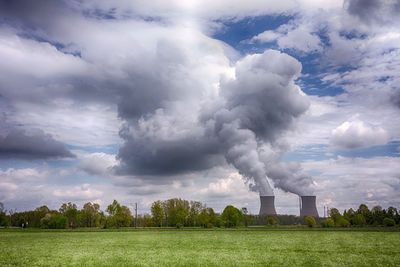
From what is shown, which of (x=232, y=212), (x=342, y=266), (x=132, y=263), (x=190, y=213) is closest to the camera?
(x=342, y=266)

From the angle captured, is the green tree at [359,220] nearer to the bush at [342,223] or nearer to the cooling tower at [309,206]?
the bush at [342,223]

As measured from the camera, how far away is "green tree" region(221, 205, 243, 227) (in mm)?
154750

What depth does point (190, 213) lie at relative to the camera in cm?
17925

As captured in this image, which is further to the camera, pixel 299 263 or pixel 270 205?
pixel 270 205

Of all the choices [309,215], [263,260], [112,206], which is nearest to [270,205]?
[309,215]

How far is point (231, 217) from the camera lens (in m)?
156

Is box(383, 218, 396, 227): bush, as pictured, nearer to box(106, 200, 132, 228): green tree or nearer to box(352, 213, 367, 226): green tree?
box(352, 213, 367, 226): green tree

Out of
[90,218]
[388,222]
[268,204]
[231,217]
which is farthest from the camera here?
[90,218]

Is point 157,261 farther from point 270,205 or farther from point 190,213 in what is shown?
point 190,213

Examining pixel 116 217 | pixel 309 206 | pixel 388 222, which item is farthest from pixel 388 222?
pixel 116 217

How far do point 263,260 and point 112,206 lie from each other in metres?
124

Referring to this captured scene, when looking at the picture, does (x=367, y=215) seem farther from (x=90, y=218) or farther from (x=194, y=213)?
(x=90, y=218)

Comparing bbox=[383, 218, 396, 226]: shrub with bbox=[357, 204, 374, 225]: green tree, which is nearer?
bbox=[383, 218, 396, 226]: shrub

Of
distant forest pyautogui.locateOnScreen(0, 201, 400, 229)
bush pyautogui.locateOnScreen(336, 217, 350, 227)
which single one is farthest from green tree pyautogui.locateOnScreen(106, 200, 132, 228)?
bush pyautogui.locateOnScreen(336, 217, 350, 227)
